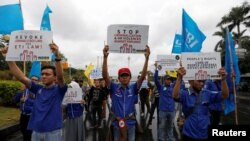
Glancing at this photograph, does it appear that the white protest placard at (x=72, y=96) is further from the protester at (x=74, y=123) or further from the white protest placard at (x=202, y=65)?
the white protest placard at (x=202, y=65)

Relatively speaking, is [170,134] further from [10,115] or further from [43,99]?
[10,115]

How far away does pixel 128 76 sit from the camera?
4945 millimetres

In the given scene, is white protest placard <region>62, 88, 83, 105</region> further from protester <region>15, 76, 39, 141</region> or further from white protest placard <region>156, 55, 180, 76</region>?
white protest placard <region>156, 55, 180, 76</region>

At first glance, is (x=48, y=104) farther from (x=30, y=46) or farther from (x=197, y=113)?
(x=197, y=113)

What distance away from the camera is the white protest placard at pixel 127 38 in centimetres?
541

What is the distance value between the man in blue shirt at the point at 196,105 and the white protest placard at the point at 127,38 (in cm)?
120

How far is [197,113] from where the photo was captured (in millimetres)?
4336

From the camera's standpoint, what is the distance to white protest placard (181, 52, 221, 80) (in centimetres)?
472

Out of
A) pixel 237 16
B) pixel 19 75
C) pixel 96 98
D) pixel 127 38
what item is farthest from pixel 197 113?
pixel 237 16

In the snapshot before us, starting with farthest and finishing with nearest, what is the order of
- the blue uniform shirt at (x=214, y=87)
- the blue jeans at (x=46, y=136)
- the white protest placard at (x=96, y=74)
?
the white protest placard at (x=96, y=74) → the blue uniform shirt at (x=214, y=87) → the blue jeans at (x=46, y=136)

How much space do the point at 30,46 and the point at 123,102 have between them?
172 cm

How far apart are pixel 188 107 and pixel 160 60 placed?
4812mm

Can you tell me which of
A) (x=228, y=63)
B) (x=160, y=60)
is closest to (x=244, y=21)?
(x=160, y=60)

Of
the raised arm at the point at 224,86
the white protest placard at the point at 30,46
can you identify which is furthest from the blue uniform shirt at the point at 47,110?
the raised arm at the point at 224,86
